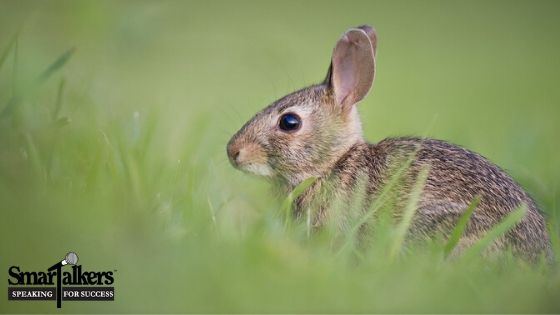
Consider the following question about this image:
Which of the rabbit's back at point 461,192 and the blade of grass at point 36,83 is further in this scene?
the blade of grass at point 36,83

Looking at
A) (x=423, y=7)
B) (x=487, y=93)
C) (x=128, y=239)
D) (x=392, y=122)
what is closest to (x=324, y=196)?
(x=128, y=239)

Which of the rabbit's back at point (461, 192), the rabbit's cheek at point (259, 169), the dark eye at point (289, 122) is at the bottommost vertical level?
the rabbit's back at point (461, 192)

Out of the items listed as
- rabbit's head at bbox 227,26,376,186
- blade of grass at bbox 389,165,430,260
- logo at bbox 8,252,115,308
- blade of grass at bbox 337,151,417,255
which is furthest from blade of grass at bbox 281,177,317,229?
logo at bbox 8,252,115,308

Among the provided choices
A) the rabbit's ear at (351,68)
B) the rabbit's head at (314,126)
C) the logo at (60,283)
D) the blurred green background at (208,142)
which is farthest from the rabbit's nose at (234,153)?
the logo at (60,283)

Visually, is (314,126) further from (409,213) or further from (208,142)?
(208,142)

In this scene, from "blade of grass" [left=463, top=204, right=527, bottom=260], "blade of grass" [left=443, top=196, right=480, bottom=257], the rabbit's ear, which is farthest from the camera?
the rabbit's ear

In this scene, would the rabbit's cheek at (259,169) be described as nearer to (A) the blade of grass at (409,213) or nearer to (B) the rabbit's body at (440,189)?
(B) the rabbit's body at (440,189)

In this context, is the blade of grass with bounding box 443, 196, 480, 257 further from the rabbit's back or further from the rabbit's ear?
the rabbit's ear
